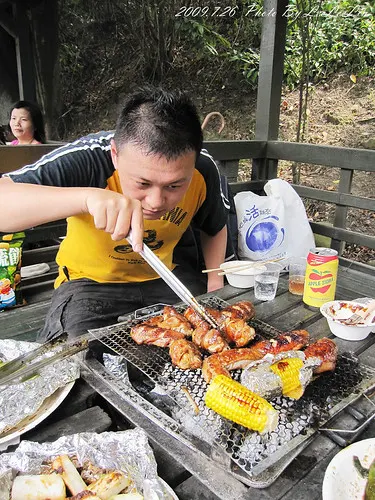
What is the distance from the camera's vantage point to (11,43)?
845 centimetres

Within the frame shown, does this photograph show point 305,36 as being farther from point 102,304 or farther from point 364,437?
point 364,437

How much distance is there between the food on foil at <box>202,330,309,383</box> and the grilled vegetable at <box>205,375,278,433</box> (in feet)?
0.51

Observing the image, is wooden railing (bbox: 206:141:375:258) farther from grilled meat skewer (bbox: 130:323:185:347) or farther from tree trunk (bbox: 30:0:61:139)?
tree trunk (bbox: 30:0:61:139)

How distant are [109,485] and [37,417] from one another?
0.40m

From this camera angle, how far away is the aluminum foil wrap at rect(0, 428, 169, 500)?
1.06 m

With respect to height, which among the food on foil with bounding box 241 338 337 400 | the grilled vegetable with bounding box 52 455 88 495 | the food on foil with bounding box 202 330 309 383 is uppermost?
the food on foil with bounding box 241 338 337 400

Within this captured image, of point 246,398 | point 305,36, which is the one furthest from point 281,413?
point 305,36

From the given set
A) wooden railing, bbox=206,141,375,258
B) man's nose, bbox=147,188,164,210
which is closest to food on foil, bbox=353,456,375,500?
man's nose, bbox=147,188,164,210

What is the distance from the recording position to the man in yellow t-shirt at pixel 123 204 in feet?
5.70

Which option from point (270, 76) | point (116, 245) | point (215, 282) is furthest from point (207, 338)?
point (270, 76)

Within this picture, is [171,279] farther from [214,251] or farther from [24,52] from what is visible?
[24,52]

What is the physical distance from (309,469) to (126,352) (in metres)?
0.78

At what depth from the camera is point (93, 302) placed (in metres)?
2.36

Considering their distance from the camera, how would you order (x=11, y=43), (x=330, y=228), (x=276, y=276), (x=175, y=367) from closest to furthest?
(x=175, y=367), (x=276, y=276), (x=330, y=228), (x=11, y=43)
